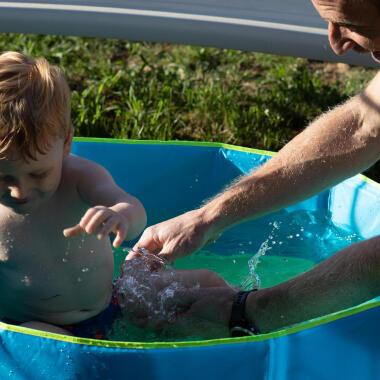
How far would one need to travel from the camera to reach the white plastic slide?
2.95 m

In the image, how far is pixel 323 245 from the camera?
2484 millimetres

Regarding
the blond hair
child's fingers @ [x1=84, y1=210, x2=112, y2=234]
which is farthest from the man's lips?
child's fingers @ [x1=84, y1=210, x2=112, y2=234]

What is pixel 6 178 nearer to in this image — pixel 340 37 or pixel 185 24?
pixel 340 37

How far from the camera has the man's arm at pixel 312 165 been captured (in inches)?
75.4

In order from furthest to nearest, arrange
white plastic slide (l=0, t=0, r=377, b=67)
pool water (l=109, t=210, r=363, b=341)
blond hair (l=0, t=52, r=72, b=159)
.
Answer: white plastic slide (l=0, t=0, r=377, b=67)
pool water (l=109, t=210, r=363, b=341)
blond hair (l=0, t=52, r=72, b=159)

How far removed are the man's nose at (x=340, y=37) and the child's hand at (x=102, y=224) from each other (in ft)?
2.45

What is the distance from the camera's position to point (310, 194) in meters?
1.99

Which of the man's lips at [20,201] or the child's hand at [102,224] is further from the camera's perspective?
the man's lips at [20,201]

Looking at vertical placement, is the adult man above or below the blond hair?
below

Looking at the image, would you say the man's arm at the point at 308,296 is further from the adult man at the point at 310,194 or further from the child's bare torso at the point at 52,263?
the child's bare torso at the point at 52,263

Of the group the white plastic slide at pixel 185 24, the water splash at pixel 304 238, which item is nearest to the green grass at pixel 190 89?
the white plastic slide at pixel 185 24

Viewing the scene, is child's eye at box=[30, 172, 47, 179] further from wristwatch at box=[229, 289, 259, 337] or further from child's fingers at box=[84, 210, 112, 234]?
wristwatch at box=[229, 289, 259, 337]

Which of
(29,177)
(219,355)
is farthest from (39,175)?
(219,355)

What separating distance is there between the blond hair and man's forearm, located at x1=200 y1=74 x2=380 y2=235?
0.56 meters
